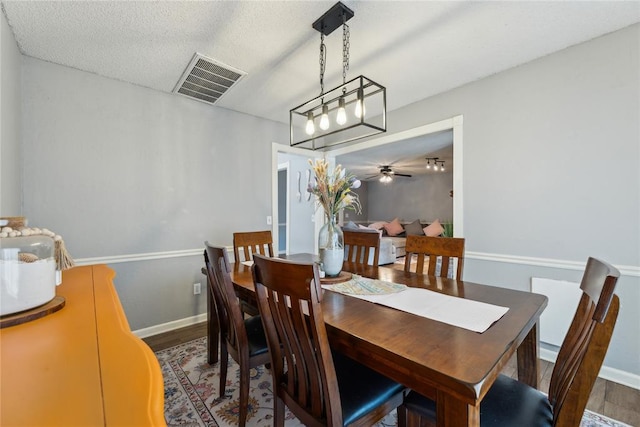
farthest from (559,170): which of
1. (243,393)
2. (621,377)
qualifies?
(243,393)

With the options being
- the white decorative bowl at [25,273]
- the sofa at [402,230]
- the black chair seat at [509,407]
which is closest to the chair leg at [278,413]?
the black chair seat at [509,407]

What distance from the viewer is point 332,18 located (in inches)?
65.1

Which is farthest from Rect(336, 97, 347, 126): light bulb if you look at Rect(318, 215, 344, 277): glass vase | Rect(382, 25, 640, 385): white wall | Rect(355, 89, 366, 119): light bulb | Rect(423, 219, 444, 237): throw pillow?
Rect(423, 219, 444, 237): throw pillow

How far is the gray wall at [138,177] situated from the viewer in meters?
2.18

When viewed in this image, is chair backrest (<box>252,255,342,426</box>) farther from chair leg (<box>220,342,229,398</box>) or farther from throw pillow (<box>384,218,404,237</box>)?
throw pillow (<box>384,218,404,237</box>)

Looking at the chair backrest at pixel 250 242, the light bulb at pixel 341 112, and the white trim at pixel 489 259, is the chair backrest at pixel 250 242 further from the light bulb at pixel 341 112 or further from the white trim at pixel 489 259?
the light bulb at pixel 341 112

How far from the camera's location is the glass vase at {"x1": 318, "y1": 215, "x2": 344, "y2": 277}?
1.64 m

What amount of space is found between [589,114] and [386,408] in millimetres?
2393

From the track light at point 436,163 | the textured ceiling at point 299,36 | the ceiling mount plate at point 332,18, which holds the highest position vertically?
the textured ceiling at point 299,36

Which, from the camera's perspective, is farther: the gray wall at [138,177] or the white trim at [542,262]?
the gray wall at [138,177]

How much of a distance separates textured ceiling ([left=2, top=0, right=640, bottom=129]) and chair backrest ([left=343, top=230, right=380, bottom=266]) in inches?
54.8

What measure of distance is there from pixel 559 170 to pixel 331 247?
1.89 meters

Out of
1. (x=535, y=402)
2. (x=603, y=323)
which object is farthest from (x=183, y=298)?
(x=603, y=323)

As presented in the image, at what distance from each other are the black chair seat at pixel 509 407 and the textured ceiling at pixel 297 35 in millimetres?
1973
